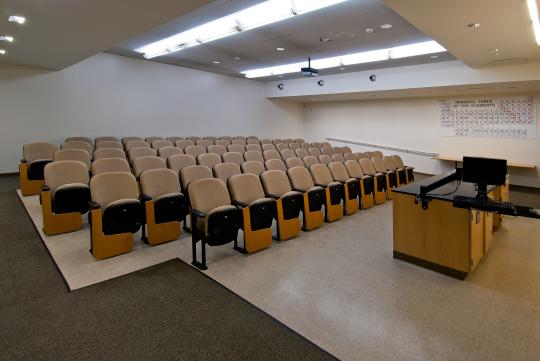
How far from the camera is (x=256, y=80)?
12.5 m

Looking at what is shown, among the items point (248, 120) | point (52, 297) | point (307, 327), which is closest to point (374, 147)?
point (248, 120)

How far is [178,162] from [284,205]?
2.46 metres

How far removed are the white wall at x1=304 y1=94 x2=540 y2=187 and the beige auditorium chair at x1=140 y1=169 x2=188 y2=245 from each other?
8.84 meters

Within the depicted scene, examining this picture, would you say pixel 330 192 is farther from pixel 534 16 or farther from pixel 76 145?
pixel 76 145

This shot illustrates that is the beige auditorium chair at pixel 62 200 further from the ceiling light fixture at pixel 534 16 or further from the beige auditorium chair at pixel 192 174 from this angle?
the ceiling light fixture at pixel 534 16

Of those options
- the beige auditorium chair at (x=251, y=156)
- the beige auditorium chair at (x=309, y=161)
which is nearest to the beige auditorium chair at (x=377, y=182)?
the beige auditorium chair at (x=309, y=161)

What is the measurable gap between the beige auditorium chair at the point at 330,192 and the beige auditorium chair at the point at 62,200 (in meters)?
3.49

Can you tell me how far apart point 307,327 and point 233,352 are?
625 millimetres

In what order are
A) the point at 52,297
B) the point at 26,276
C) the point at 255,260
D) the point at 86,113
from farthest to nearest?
the point at 86,113
the point at 255,260
the point at 26,276
the point at 52,297

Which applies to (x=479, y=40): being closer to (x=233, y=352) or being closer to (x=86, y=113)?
(x=233, y=352)

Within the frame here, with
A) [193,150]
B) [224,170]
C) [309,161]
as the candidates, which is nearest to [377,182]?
[309,161]

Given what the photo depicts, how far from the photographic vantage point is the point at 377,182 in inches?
254

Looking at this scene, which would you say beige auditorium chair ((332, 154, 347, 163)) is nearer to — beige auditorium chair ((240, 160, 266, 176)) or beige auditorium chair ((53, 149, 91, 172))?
beige auditorium chair ((240, 160, 266, 176))

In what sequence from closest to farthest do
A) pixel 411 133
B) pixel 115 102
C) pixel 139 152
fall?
pixel 139 152 → pixel 115 102 → pixel 411 133
